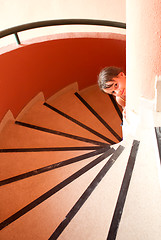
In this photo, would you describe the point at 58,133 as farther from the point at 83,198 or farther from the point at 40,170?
the point at 83,198

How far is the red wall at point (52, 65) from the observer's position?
3518mm

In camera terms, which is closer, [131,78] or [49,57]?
[131,78]

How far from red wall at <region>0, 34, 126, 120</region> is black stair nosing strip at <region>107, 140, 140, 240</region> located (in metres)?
2.01

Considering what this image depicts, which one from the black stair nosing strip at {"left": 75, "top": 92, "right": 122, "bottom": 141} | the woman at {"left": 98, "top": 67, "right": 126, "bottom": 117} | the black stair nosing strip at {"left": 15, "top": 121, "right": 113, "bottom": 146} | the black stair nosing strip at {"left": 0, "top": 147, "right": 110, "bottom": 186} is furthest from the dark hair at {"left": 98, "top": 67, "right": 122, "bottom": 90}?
the black stair nosing strip at {"left": 75, "top": 92, "right": 122, "bottom": 141}

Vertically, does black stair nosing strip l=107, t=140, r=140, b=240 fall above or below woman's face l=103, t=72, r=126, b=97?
below

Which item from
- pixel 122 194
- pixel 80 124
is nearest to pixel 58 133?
pixel 80 124

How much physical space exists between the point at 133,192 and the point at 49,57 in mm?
2824

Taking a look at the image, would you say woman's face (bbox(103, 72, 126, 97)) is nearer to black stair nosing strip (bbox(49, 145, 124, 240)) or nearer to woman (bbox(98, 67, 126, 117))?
woman (bbox(98, 67, 126, 117))

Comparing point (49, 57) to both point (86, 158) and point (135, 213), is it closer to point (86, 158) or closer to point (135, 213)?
point (86, 158)

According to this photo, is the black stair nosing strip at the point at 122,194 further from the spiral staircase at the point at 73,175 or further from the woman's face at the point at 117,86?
the woman's face at the point at 117,86

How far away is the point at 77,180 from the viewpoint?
2336 mm

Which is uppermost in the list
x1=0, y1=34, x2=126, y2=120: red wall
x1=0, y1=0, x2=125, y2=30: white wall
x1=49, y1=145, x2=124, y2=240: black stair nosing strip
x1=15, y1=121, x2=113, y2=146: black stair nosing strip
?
x1=0, y1=0, x2=125, y2=30: white wall

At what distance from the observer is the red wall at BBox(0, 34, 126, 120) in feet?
11.5

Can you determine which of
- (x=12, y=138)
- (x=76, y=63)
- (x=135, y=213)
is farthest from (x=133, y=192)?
→ (x=76, y=63)
